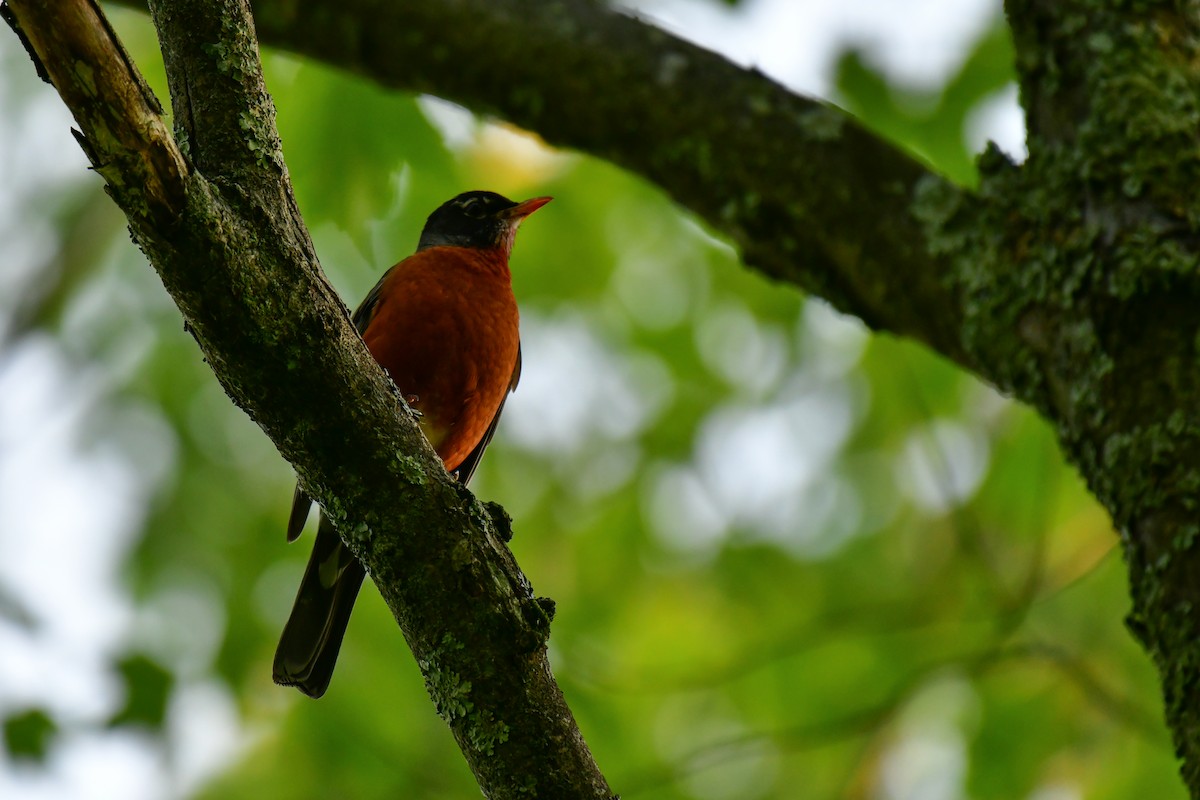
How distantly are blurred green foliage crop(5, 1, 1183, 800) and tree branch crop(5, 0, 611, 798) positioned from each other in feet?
7.12

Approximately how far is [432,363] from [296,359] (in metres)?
2.55

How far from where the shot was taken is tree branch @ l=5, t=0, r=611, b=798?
70.2 inches

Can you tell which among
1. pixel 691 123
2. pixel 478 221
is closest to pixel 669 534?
pixel 478 221

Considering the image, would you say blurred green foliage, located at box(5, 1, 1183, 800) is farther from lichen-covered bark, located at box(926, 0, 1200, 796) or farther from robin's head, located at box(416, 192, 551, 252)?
lichen-covered bark, located at box(926, 0, 1200, 796)

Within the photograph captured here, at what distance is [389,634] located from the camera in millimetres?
5289

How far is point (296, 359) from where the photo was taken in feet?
6.67

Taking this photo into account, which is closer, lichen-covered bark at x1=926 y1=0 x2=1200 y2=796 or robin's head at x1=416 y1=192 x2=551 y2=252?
lichen-covered bark at x1=926 y1=0 x2=1200 y2=796

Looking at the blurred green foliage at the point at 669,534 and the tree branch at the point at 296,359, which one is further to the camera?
the blurred green foliage at the point at 669,534

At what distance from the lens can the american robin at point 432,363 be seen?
4.18 metres

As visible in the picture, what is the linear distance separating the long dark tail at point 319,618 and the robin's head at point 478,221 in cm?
170

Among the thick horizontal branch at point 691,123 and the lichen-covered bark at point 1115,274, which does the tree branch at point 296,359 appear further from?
the thick horizontal branch at point 691,123

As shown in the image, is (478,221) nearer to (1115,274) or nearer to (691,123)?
(691,123)

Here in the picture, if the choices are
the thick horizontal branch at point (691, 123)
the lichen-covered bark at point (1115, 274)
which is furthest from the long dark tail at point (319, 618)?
the lichen-covered bark at point (1115, 274)

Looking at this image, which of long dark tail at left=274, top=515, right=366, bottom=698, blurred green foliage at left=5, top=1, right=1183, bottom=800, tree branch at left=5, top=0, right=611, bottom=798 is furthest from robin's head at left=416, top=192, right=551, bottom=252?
tree branch at left=5, top=0, right=611, bottom=798
